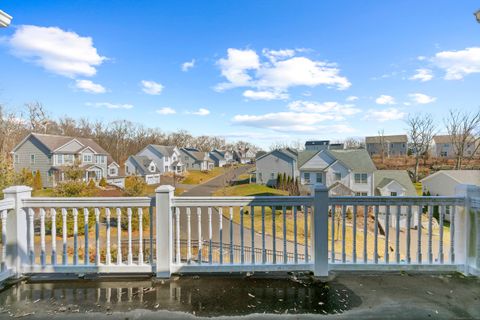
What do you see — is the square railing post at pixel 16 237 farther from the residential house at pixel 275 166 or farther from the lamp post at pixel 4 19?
the residential house at pixel 275 166

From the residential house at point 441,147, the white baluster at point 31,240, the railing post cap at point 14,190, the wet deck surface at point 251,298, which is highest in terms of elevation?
the residential house at point 441,147

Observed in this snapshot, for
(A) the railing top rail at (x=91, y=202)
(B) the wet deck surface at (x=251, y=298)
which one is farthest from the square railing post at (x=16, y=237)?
(B) the wet deck surface at (x=251, y=298)

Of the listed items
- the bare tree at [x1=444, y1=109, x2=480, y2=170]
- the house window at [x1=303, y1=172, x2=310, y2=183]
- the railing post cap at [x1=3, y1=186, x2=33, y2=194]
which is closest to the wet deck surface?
the railing post cap at [x1=3, y1=186, x2=33, y2=194]

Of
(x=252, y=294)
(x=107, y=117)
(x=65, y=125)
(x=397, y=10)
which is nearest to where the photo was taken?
(x=252, y=294)

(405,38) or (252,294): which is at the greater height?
(405,38)

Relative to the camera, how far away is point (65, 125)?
99.5ft

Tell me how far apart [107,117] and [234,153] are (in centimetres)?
3758

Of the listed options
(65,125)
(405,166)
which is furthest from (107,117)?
(405,166)

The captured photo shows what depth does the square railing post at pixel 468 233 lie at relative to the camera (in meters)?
3.14

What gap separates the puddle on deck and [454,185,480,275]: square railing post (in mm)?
1706

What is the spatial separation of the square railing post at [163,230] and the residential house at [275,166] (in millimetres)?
28112

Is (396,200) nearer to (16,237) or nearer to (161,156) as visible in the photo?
(16,237)

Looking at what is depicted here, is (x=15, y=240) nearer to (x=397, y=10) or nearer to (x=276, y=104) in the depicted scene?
(x=397, y=10)

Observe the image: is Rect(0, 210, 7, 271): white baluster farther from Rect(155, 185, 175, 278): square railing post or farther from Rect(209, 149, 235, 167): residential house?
Rect(209, 149, 235, 167): residential house
